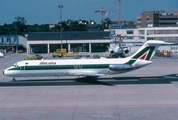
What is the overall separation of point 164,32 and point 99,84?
80.5 m

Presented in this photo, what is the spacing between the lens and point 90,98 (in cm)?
3139

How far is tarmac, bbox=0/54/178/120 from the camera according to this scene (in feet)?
82.9

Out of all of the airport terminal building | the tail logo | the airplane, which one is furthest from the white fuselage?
the airport terminal building

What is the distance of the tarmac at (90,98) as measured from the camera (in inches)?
995

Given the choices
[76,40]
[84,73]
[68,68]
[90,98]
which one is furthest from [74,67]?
[76,40]

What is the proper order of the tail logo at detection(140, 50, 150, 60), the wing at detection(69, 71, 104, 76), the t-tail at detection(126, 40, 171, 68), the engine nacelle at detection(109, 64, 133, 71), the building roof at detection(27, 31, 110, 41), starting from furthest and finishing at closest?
the building roof at detection(27, 31, 110, 41) → the tail logo at detection(140, 50, 150, 60) → the t-tail at detection(126, 40, 171, 68) → the engine nacelle at detection(109, 64, 133, 71) → the wing at detection(69, 71, 104, 76)

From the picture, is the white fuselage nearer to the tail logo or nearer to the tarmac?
the tarmac

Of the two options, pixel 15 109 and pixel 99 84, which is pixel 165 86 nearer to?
pixel 99 84

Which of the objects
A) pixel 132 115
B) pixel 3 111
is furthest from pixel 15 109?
pixel 132 115

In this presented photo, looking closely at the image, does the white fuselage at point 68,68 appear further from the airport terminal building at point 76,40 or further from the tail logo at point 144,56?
the airport terminal building at point 76,40

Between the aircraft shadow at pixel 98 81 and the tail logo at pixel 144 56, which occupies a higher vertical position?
the tail logo at pixel 144 56

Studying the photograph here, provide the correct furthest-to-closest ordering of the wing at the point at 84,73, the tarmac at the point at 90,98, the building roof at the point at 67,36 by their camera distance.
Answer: the building roof at the point at 67,36 → the wing at the point at 84,73 → the tarmac at the point at 90,98

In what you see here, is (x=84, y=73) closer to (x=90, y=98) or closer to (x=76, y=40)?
(x=90, y=98)

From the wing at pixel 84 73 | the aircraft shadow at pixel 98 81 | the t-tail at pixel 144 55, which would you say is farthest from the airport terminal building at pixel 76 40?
the wing at pixel 84 73
